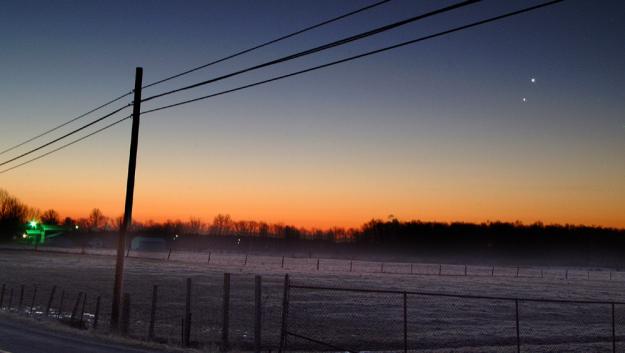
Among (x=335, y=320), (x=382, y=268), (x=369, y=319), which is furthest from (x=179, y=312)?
(x=382, y=268)

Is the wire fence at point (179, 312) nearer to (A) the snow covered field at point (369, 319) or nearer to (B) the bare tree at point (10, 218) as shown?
(A) the snow covered field at point (369, 319)

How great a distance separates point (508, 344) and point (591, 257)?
591 ft

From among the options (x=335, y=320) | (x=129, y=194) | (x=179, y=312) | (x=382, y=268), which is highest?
(x=129, y=194)

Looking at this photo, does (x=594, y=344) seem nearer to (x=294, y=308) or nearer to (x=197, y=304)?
(x=294, y=308)

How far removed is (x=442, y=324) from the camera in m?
25.6

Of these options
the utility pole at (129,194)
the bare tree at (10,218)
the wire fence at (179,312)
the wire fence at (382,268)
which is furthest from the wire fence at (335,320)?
the bare tree at (10,218)

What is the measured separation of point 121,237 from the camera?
21.3 meters

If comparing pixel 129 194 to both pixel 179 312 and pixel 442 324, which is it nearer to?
pixel 179 312

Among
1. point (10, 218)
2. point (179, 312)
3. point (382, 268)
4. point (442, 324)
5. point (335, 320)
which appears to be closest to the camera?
point (442, 324)

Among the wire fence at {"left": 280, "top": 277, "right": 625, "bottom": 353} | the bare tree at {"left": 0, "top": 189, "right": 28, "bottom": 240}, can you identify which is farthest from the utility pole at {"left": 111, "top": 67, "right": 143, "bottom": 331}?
the bare tree at {"left": 0, "top": 189, "right": 28, "bottom": 240}

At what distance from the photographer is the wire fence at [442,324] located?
1909cm

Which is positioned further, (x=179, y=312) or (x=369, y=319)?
(x=179, y=312)

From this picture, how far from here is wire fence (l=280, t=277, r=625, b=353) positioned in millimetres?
19094

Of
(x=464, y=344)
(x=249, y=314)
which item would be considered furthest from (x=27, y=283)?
(x=464, y=344)
